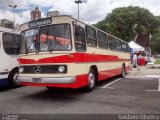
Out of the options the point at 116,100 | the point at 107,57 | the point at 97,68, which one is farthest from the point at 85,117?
the point at 107,57

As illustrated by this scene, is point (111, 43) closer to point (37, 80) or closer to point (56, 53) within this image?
point (56, 53)

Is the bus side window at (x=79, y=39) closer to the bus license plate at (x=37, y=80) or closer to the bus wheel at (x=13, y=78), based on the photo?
the bus license plate at (x=37, y=80)

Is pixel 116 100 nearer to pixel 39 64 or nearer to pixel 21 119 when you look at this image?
pixel 39 64

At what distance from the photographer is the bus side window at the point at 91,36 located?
32.4 feet

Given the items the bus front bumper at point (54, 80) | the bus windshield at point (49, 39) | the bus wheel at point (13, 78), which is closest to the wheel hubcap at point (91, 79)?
the bus front bumper at point (54, 80)

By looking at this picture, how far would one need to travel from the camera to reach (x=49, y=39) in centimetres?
858

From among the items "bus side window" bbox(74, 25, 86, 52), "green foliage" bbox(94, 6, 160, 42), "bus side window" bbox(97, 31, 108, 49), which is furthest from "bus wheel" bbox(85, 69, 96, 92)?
"green foliage" bbox(94, 6, 160, 42)

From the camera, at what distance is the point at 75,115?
665 centimetres

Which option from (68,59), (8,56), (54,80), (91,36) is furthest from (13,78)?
(68,59)

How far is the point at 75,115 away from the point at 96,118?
620 millimetres

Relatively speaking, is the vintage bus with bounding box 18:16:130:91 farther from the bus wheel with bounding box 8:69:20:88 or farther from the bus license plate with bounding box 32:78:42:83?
the bus wheel with bounding box 8:69:20:88

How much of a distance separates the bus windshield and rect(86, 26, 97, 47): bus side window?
5.06ft

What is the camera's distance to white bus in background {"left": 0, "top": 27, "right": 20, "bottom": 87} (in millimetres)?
10648

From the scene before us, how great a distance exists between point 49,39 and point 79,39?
3.61 ft
